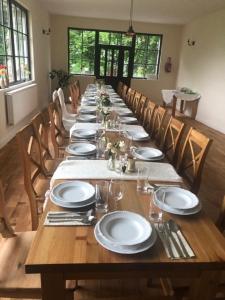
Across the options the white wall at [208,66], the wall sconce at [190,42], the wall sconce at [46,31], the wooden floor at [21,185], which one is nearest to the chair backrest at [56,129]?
the wooden floor at [21,185]

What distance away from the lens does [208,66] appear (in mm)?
→ 6492

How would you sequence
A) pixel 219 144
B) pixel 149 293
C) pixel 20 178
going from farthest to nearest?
1. pixel 219 144
2. pixel 20 178
3. pixel 149 293

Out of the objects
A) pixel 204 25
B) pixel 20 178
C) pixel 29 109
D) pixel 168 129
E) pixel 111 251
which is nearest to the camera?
pixel 111 251

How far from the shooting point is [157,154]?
1.79 metres

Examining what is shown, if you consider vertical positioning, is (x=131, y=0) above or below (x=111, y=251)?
above

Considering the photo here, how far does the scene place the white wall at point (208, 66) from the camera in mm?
5895

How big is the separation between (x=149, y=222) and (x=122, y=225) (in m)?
0.11

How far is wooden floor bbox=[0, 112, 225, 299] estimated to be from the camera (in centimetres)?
227

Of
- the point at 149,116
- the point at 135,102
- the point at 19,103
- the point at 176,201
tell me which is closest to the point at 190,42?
the point at 135,102

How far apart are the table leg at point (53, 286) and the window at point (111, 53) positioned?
8294 mm

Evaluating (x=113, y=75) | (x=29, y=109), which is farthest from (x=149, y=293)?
(x=113, y=75)

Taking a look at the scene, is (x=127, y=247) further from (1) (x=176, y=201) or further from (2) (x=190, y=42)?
(2) (x=190, y=42)

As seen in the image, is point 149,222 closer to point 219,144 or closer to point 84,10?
point 219,144

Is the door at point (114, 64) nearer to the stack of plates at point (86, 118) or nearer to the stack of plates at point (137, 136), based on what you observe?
the stack of plates at point (86, 118)
